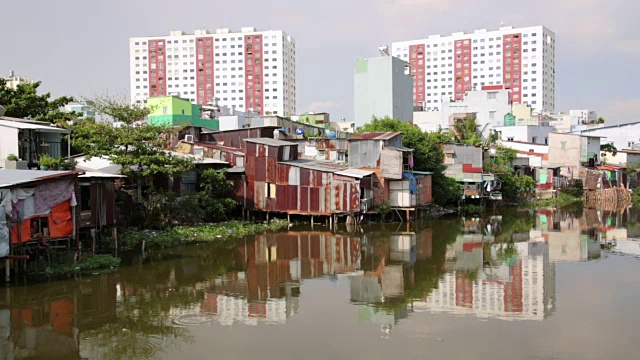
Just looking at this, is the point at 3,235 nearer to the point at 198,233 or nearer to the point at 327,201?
the point at 198,233

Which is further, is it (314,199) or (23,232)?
(314,199)

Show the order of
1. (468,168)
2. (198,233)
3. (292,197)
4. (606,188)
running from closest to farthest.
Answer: (198,233)
(292,197)
(468,168)
(606,188)

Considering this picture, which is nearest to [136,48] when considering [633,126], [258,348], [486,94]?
[486,94]

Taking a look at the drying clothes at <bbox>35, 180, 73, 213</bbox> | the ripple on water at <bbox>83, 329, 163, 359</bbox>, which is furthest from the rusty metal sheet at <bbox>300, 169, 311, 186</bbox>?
the ripple on water at <bbox>83, 329, 163, 359</bbox>

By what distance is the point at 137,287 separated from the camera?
54.8ft

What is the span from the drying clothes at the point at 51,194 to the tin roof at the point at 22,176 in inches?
13.1

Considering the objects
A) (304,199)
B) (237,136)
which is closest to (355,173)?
(304,199)

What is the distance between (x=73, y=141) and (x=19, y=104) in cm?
486

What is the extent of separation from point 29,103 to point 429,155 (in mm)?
21784

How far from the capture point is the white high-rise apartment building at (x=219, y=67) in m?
97.2

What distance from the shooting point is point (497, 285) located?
1723 cm

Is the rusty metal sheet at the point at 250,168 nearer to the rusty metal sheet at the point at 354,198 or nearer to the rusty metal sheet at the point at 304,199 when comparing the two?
the rusty metal sheet at the point at 304,199

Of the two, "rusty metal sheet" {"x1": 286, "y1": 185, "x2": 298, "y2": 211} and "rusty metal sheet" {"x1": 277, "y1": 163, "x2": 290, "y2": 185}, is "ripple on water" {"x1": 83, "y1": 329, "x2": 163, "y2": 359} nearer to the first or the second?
"rusty metal sheet" {"x1": 286, "y1": 185, "x2": 298, "y2": 211}

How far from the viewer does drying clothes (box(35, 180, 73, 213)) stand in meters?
16.7
